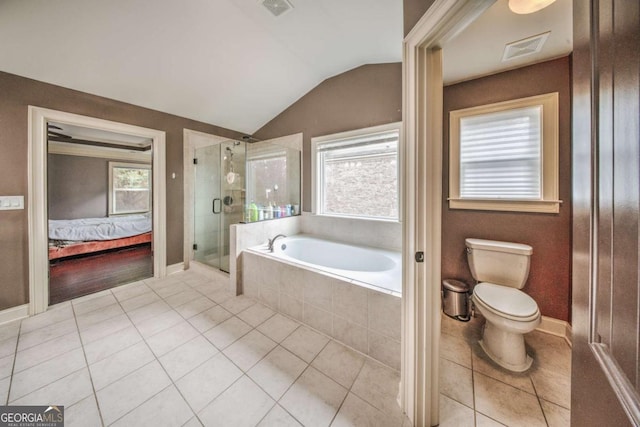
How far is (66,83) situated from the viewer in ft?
7.02

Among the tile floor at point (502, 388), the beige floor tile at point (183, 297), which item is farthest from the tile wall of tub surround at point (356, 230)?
the beige floor tile at point (183, 297)

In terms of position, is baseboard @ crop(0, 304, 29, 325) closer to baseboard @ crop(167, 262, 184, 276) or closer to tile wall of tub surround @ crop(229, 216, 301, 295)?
baseboard @ crop(167, 262, 184, 276)

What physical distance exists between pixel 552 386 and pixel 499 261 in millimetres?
824

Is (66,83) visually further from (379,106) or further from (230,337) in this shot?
(379,106)

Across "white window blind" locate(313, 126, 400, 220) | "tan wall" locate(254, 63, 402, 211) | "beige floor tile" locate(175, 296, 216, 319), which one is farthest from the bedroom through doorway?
"white window blind" locate(313, 126, 400, 220)

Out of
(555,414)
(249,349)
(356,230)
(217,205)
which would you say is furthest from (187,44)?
(555,414)

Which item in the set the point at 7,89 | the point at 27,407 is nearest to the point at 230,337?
the point at 27,407

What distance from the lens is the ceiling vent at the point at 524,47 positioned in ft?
4.92

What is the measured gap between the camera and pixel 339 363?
150 centimetres

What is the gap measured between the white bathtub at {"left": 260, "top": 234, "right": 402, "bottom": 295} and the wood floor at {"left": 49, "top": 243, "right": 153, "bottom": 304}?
2.03 meters

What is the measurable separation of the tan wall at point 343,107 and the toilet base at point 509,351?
2078mm

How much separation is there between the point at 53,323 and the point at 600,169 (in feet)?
11.3

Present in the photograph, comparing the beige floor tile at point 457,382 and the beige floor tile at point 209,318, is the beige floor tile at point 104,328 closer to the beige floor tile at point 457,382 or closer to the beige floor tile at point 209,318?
the beige floor tile at point 209,318

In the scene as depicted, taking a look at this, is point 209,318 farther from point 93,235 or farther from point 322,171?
point 93,235
